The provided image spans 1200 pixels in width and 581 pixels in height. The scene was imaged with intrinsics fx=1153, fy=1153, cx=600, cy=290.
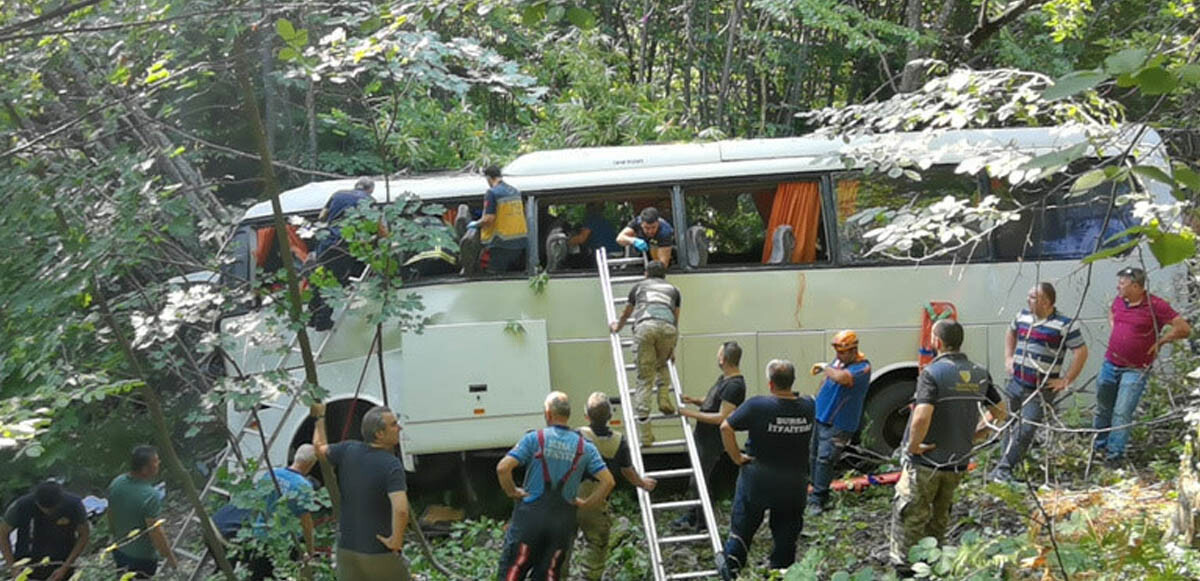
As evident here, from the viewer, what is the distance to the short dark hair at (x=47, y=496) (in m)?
7.08

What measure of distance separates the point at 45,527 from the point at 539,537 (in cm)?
311

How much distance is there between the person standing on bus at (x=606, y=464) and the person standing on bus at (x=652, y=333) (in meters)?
1.78

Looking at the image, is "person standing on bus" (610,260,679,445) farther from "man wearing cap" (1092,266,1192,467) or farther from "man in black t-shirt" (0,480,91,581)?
"man in black t-shirt" (0,480,91,581)

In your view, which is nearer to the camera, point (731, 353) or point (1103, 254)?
point (1103, 254)

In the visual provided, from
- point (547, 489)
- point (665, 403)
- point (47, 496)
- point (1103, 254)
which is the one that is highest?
point (1103, 254)

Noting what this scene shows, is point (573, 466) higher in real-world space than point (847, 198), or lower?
lower

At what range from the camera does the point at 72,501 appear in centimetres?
720

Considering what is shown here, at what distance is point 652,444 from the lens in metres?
9.30

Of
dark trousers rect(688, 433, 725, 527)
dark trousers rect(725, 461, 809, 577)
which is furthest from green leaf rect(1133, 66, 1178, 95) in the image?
dark trousers rect(688, 433, 725, 527)

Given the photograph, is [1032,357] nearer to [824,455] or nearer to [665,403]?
[824,455]

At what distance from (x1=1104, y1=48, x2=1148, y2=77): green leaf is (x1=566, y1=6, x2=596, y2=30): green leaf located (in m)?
1.70

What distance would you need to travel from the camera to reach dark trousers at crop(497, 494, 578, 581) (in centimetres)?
667

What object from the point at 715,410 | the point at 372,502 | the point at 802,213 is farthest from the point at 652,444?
the point at 372,502

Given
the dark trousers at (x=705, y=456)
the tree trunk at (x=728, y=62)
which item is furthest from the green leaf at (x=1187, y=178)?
the tree trunk at (x=728, y=62)
